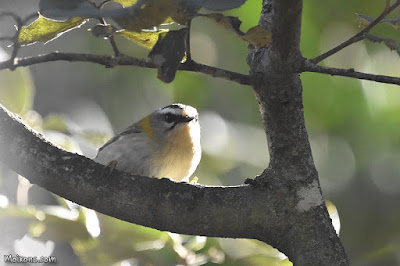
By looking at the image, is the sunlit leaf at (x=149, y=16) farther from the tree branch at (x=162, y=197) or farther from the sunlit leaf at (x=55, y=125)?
the sunlit leaf at (x=55, y=125)

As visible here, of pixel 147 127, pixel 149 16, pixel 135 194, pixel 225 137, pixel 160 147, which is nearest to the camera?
pixel 149 16

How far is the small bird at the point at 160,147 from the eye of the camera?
98.3 inches

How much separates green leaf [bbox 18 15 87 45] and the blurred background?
0.68 m

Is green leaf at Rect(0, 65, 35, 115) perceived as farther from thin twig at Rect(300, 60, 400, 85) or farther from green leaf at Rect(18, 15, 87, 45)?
thin twig at Rect(300, 60, 400, 85)

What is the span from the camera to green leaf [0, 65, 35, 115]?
2.15 meters

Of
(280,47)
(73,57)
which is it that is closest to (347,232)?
(280,47)

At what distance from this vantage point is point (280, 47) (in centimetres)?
138

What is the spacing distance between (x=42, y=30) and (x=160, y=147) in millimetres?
1312

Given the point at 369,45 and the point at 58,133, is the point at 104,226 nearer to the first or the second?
the point at 58,133

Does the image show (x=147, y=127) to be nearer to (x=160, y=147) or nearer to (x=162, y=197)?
(x=160, y=147)

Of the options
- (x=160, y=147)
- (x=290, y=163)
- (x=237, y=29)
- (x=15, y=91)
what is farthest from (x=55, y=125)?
(x=237, y=29)

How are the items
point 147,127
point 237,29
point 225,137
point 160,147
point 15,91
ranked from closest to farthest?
point 237,29
point 15,91
point 160,147
point 147,127
point 225,137

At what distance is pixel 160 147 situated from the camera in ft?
8.52

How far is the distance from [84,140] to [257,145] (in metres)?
1.04
